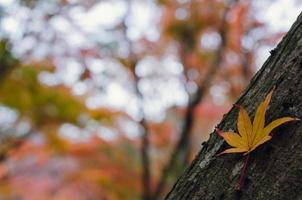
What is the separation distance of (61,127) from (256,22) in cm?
287

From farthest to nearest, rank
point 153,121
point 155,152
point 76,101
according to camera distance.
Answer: point 155,152, point 153,121, point 76,101

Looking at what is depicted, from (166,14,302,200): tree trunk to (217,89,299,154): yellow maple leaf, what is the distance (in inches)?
0.7

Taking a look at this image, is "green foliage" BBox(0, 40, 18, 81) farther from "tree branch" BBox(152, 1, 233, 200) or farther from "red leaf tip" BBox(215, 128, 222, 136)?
"red leaf tip" BBox(215, 128, 222, 136)

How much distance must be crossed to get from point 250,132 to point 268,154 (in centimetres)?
5

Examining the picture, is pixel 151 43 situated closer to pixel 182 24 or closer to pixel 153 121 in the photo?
pixel 182 24

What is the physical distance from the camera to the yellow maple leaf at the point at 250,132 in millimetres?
836

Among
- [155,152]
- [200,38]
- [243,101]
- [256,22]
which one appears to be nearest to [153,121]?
[155,152]

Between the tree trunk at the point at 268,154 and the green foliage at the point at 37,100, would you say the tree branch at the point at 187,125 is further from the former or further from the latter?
the tree trunk at the point at 268,154

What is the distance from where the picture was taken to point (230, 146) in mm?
916

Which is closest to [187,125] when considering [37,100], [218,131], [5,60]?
[37,100]

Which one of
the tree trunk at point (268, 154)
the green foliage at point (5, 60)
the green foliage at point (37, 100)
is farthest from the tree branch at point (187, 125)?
the tree trunk at point (268, 154)

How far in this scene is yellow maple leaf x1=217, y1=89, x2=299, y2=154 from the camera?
836 millimetres

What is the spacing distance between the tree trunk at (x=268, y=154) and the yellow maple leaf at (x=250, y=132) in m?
0.02

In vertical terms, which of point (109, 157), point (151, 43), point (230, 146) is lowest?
point (230, 146)
